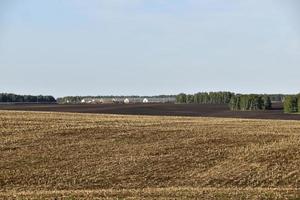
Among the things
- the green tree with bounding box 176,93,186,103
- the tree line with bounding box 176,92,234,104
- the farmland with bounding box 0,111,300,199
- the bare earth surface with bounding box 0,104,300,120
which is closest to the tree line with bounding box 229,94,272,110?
the bare earth surface with bounding box 0,104,300,120

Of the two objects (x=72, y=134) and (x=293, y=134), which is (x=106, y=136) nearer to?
(x=72, y=134)

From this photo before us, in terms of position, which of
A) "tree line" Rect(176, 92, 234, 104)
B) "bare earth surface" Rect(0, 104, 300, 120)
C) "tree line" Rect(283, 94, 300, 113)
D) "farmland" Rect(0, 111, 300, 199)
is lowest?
"farmland" Rect(0, 111, 300, 199)

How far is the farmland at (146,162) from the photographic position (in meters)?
22.7

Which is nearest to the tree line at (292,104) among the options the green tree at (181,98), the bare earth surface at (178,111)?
the bare earth surface at (178,111)

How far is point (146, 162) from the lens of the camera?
31.2 metres

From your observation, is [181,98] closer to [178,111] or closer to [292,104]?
[292,104]

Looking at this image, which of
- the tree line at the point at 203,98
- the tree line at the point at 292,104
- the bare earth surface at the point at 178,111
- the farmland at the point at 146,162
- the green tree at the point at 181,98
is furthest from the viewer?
the green tree at the point at 181,98

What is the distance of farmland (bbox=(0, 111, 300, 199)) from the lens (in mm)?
22688

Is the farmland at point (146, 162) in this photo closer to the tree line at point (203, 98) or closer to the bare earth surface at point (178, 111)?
the bare earth surface at point (178, 111)

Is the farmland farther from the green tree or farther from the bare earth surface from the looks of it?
the green tree

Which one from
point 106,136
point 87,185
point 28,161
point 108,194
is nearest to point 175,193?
point 108,194

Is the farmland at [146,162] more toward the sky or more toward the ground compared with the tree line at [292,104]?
more toward the ground

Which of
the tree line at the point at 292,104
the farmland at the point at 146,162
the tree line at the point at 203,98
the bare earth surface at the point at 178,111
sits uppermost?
the tree line at the point at 203,98

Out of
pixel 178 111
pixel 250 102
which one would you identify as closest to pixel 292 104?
pixel 250 102
